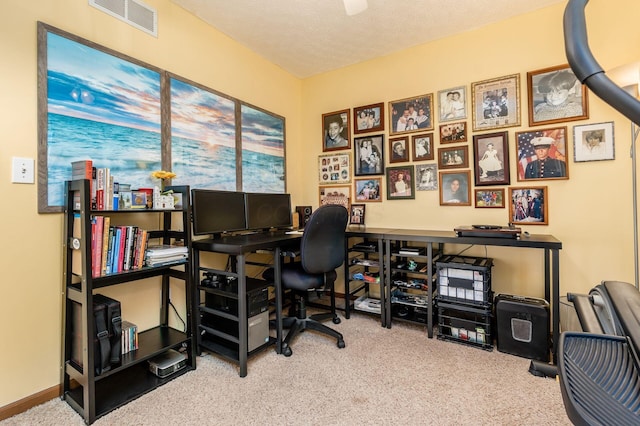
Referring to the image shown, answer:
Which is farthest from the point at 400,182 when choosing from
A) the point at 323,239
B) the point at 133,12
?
the point at 133,12

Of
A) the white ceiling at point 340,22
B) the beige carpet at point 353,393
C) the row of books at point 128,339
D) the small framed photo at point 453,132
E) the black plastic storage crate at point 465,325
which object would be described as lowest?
the beige carpet at point 353,393

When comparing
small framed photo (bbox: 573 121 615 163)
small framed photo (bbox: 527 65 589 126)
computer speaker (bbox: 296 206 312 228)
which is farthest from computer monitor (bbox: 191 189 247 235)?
small framed photo (bbox: 573 121 615 163)

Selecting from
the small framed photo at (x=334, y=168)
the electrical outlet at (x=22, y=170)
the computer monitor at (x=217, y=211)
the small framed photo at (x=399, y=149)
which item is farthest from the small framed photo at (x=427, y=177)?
the electrical outlet at (x=22, y=170)

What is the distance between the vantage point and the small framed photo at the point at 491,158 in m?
2.51

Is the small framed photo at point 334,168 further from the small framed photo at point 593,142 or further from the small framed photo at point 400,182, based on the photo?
the small framed photo at point 593,142

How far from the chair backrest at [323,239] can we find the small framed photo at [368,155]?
3.35 feet

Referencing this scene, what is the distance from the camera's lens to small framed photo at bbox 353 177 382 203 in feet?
10.3

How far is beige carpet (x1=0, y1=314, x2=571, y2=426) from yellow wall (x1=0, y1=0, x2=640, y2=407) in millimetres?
631

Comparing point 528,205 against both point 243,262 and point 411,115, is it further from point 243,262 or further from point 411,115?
point 243,262

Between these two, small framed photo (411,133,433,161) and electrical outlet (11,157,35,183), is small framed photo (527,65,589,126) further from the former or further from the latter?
electrical outlet (11,157,35,183)

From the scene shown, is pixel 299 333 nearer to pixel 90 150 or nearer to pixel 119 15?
pixel 90 150

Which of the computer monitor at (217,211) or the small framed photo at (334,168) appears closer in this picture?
the computer monitor at (217,211)

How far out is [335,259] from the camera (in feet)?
7.60

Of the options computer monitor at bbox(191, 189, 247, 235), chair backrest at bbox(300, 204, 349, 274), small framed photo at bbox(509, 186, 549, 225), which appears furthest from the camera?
small framed photo at bbox(509, 186, 549, 225)
